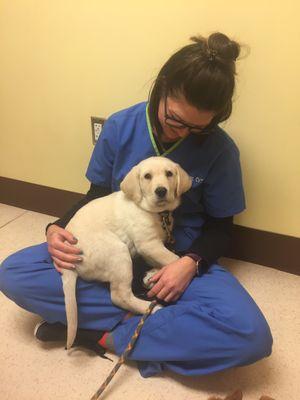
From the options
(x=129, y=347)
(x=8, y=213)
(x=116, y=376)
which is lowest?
(x=8, y=213)

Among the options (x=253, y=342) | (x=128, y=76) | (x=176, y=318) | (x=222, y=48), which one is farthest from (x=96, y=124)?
(x=253, y=342)

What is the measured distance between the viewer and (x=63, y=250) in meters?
1.24

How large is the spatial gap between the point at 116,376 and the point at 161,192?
1.98 feet

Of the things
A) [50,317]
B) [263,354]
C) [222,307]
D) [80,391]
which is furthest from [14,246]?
[263,354]

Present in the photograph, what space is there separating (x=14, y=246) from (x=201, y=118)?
120 cm

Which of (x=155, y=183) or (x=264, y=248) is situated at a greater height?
(x=155, y=183)

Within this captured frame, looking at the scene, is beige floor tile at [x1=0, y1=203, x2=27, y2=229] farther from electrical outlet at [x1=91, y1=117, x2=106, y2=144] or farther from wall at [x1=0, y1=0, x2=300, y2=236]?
electrical outlet at [x1=91, y1=117, x2=106, y2=144]

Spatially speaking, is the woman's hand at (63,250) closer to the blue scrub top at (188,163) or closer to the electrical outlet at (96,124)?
the blue scrub top at (188,163)

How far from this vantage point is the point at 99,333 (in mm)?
1316

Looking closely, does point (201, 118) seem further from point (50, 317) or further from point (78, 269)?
point (50, 317)

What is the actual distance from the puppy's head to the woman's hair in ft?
0.69

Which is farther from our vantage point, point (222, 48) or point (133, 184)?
point (133, 184)

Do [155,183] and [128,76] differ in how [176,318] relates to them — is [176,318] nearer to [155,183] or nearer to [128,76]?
[155,183]

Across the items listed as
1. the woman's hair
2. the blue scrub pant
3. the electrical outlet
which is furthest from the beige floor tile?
the woman's hair
